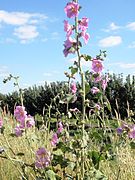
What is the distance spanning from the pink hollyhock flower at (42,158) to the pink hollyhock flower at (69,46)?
31.2 inches

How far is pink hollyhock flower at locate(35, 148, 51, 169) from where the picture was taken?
3396 millimetres

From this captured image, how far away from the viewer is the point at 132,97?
14938 millimetres

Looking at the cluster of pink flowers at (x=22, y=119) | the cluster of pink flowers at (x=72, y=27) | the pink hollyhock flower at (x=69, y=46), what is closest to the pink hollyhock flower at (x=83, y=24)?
the cluster of pink flowers at (x=72, y=27)

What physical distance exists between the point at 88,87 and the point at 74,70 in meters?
0.16

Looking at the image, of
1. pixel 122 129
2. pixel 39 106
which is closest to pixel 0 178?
pixel 122 129

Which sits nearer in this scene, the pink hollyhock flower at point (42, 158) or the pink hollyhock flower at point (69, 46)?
the pink hollyhock flower at point (69, 46)

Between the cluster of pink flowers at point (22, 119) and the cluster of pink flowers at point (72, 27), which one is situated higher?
the cluster of pink flowers at point (72, 27)

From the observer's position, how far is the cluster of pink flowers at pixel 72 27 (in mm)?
3147

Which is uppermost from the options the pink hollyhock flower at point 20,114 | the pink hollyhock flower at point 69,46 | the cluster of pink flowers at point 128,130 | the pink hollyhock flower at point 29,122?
the pink hollyhock flower at point 69,46

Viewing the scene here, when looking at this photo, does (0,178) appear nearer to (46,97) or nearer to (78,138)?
(78,138)

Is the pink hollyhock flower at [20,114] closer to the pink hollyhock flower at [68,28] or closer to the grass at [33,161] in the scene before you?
the grass at [33,161]

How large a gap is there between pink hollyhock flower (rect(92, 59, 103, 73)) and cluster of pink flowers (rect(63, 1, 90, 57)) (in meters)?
0.16

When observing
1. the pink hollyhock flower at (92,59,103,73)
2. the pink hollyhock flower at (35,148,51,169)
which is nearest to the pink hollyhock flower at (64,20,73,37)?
the pink hollyhock flower at (92,59,103,73)

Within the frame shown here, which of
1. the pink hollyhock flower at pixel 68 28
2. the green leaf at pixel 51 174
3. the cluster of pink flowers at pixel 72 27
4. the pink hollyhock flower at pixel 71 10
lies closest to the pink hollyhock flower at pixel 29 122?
the green leaf at pixel 51 174
